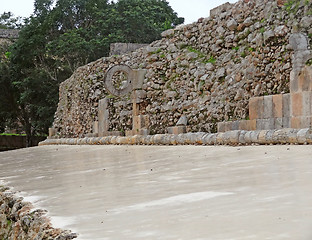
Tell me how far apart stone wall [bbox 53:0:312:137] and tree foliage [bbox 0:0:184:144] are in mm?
10181

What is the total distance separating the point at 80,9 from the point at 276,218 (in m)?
28.8

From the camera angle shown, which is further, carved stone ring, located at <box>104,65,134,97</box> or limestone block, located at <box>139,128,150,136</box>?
carved stone ring, located at <box>104,65,134,97</box>

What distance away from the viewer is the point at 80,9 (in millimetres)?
29641

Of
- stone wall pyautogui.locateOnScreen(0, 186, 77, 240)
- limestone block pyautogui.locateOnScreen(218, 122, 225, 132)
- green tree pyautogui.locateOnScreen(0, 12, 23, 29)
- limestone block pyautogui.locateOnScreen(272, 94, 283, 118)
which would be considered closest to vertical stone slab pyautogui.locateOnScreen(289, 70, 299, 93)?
limestone block pyautogui.locateOnScreen(272, 94, 283, 118)

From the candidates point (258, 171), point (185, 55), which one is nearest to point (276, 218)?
point (258, 171)

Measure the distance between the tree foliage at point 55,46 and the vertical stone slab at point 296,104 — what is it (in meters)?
17.9

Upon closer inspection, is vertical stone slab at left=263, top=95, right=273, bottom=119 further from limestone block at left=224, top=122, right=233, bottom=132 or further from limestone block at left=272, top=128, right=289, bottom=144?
limestone block at left=272, top=128, right=289, bottom=144

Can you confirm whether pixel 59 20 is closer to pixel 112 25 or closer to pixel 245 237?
pixel 112 25

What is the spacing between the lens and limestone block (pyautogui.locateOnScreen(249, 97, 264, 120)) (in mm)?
8562

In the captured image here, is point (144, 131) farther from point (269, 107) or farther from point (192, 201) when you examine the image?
point (192, 201)

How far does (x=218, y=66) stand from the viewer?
10984 mm

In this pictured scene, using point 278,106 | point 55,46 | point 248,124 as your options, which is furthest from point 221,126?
point 55,46

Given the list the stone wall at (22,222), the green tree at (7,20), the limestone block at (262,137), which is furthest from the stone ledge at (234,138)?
→ the green tree at (7,20)

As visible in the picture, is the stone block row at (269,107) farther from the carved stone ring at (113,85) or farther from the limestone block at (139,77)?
the carved stone ring at (113,85)
